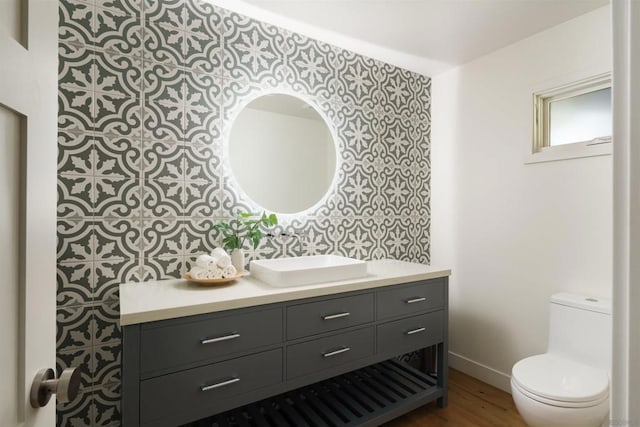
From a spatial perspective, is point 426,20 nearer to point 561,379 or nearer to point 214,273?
point 214,273

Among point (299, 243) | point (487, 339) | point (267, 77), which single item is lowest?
point (487, 339)

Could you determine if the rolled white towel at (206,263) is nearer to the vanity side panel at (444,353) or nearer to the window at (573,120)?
the vanity side panel at (444,353)

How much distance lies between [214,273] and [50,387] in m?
1.04

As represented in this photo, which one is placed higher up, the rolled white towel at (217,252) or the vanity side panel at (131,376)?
the rolled white towel at (217,252)

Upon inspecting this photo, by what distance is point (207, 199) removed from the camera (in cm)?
187

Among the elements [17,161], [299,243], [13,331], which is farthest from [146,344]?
[299,243]

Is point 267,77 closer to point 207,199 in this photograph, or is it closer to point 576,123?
point 207,199

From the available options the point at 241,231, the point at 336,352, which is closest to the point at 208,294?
the point at 241,231

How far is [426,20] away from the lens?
6.88ft

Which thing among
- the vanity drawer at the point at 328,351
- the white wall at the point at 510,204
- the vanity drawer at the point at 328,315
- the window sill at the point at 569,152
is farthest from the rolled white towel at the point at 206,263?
the window sill at the point at 569,152

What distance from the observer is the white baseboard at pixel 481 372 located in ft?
7.79

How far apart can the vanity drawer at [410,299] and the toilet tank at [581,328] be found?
2.11 ft

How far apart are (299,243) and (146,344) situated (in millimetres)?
1124

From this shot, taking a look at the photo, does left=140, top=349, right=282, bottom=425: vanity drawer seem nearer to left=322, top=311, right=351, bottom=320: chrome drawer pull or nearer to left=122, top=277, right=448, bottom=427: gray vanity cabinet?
left=122, top=277, right=448, bottom=427: gray vanity cabinet
